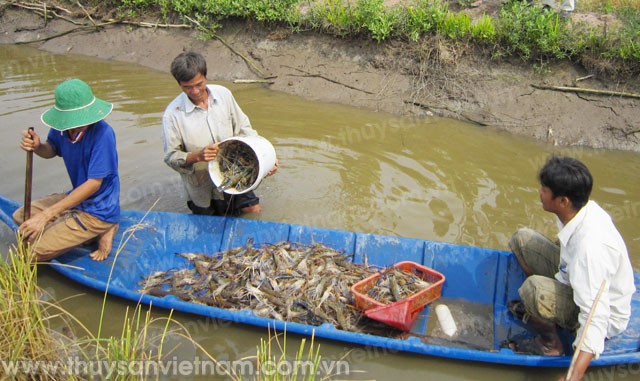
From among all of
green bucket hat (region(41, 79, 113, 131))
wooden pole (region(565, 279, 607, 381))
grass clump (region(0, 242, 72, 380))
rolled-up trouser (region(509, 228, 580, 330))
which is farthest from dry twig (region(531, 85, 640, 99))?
grass clump (region(0, 242, 72, 380))

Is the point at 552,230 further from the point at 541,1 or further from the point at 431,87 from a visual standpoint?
the point at 541,1

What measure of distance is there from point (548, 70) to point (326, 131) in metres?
3.64

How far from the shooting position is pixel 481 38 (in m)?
8.64

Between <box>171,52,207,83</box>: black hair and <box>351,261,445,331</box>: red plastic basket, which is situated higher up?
<box>171,52,207,83</box>: black hair

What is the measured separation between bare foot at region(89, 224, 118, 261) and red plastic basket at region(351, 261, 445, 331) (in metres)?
2.39

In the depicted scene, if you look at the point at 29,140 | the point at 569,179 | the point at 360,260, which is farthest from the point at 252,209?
the point at 569,179

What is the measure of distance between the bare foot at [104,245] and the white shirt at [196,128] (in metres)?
0.85

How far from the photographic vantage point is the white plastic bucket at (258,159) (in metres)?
4.77

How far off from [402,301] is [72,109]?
3.04 meters

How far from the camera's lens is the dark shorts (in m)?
5.67

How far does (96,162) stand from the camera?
14.6 ft

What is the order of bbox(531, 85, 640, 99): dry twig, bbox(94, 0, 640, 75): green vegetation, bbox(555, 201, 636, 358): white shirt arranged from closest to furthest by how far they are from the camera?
bbox(555, 201, 636, 358): white shirt, bbox(531, 85, 640, 99): dry twig, bbox(94, 0, 640, 75): green vegetation

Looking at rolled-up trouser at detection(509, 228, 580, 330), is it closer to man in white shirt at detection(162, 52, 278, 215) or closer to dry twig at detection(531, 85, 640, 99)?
man in white shirt at detection(162, 52, 278, 215)

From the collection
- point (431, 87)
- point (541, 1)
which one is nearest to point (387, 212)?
point (431, 87)
